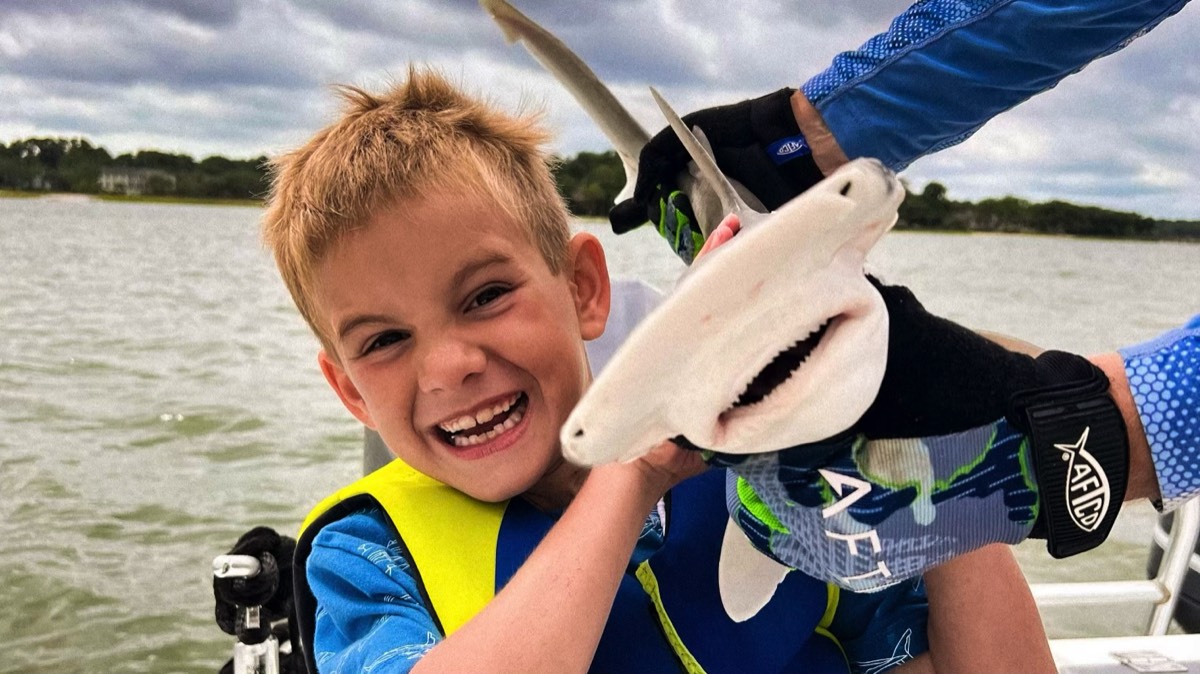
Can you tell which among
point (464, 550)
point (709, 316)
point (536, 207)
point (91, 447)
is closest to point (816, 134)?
point (536, 207)

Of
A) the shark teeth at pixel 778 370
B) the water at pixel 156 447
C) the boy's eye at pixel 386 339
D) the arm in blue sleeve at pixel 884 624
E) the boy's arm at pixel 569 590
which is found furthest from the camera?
the water at pixel 156 447

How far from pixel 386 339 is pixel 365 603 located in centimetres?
33

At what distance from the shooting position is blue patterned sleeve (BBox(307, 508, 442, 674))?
1.04m

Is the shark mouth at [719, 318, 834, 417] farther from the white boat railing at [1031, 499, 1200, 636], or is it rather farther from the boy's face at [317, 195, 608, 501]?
the white boat railing at [1031, 499, 1200, 636]

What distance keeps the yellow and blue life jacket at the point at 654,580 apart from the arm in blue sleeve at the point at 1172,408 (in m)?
0.59

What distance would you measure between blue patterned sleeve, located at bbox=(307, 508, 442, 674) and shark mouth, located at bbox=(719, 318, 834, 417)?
0.57 metres

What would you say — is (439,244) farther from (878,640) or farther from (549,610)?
(878,640)

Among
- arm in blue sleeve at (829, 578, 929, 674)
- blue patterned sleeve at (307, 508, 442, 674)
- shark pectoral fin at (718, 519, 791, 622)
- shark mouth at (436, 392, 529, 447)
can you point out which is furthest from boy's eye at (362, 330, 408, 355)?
arm in blue sleeve at (829, 578, 929, 674)

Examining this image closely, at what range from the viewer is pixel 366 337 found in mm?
1159

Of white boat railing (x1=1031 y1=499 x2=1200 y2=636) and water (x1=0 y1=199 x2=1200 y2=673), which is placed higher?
white boat railing (x1=1031 y1=499 x2=1200 y2=636)

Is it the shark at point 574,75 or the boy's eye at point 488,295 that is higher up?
the shark at point 574,75

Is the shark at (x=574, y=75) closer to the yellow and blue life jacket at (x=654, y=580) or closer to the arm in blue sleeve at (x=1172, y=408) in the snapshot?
the yellow and blue life jacket at (x=654, y=580)

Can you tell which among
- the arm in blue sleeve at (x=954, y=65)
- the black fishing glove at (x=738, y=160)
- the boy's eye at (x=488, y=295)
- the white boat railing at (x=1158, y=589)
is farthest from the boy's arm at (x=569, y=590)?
the white boat railing at (x=1158, y=589)

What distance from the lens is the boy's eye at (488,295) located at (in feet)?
3.84
